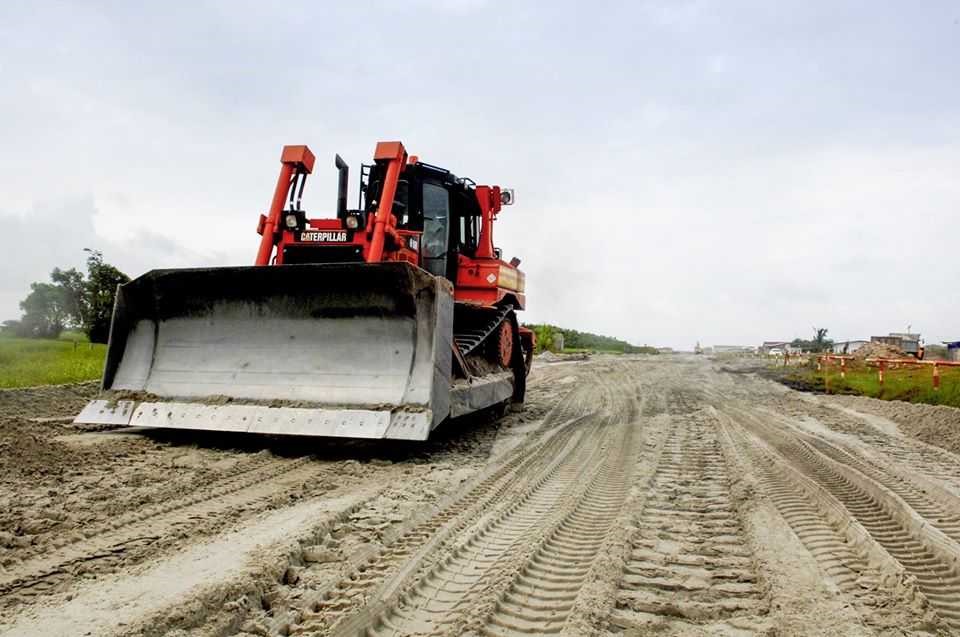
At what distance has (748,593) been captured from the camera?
7.79ft

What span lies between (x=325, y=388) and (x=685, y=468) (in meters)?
3.04

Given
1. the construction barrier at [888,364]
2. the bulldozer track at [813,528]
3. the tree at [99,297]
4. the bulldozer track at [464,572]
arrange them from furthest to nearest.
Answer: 1. the tree at [99,297]
2. the construction barrier at [888,364]
3. the bulldozer track at [813,528]
4. the bulldozer track at [464,572]

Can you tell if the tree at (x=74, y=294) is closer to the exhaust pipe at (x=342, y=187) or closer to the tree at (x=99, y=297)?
the tree at (x=99, y=297)

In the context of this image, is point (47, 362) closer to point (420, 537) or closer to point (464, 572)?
point (420, 537)

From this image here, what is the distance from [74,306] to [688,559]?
1807 cm

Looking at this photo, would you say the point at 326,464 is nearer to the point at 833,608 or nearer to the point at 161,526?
the point at 161,526

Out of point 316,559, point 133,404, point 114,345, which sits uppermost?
point 114,345

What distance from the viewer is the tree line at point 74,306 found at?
14.6 m

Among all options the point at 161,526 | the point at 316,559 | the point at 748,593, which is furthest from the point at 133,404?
the point at 748,593

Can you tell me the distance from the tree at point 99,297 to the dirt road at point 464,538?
998cm

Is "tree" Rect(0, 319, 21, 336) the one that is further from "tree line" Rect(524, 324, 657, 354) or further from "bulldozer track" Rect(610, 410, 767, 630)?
"tree line" Rect(524, 324, 657, 354)

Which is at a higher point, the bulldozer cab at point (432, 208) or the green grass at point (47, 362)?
the bulldozer cab at point (432, 208)

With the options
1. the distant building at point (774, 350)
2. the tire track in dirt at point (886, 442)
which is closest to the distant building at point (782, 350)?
the distant building at point (774, 350)

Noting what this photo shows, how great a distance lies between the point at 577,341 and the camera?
50844 millimetres
